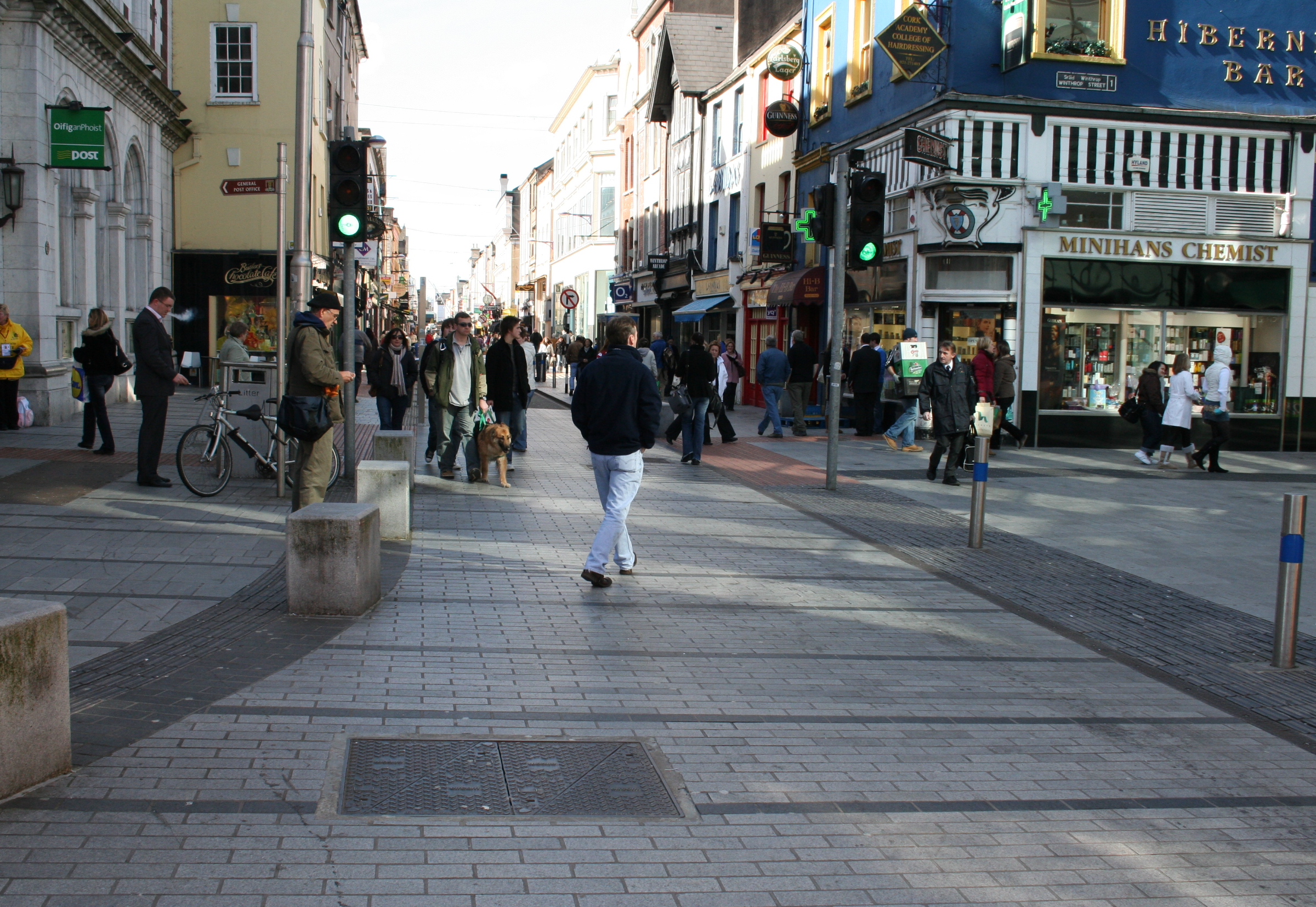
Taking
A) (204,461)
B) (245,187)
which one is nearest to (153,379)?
(204,461)

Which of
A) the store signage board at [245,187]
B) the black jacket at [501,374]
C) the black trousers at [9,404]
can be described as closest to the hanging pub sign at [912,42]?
the black jacket at [501,374]

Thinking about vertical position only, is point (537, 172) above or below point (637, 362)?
above

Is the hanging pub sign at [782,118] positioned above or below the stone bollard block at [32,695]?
above

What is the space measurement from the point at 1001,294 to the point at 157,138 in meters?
17.1

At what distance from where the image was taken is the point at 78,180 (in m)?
18.1

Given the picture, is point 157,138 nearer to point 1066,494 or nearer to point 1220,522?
point 1066,494

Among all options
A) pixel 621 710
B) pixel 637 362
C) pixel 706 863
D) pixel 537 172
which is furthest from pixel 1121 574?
pixel 537 172

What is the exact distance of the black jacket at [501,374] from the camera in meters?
13.6

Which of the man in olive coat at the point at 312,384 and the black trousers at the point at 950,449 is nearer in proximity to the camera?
the man in olive coat at the point at 312,384

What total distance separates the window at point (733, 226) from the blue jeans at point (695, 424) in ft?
50.1

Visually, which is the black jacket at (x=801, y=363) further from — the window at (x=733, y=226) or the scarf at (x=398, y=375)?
the window at (x=733, y=226)

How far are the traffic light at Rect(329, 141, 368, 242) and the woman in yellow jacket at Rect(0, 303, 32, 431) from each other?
6.61 metres

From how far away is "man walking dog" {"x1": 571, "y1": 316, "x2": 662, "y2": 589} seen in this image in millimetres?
7871

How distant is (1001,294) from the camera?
18.7 metres
